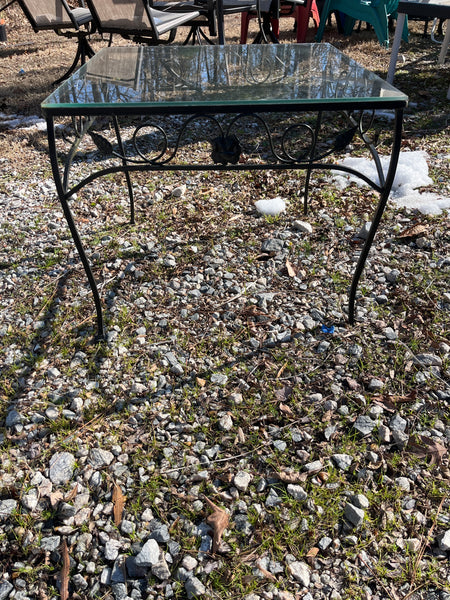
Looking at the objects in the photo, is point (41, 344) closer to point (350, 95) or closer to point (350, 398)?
point (350, 398)

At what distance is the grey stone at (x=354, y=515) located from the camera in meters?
1.36

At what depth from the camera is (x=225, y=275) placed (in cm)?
237

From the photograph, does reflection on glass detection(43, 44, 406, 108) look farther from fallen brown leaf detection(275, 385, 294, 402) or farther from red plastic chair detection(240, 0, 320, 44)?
red plastic chair detection(240, 0, 320, 44)

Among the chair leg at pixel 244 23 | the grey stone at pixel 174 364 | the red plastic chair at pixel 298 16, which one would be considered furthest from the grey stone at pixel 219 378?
the chair leg at pixel 244 23

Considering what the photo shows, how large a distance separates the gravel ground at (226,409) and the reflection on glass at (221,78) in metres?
0.89

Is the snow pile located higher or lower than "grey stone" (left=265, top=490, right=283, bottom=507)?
higher

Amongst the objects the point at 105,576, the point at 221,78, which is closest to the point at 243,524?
the point at 105,576

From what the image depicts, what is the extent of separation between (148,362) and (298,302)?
2.43 feet

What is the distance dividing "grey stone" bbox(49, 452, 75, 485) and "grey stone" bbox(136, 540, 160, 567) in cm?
36

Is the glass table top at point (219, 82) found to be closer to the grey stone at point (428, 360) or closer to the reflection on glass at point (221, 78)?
the reflection on glass at point (221, 78)

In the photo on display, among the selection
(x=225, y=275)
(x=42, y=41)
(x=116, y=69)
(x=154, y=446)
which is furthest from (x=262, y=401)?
(x=42, y=41)

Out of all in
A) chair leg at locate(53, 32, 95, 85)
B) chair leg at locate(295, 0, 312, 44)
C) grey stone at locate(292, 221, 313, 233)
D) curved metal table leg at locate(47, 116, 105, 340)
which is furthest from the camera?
chair leg at locate(295, 0, 312, 44)

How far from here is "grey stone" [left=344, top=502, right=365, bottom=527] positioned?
1.36 m

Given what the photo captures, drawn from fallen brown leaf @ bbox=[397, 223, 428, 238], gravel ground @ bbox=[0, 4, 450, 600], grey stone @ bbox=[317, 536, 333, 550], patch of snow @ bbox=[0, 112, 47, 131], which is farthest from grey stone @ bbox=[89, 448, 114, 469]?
patch of snow @ bbox=[0, 112, 47, 131]
